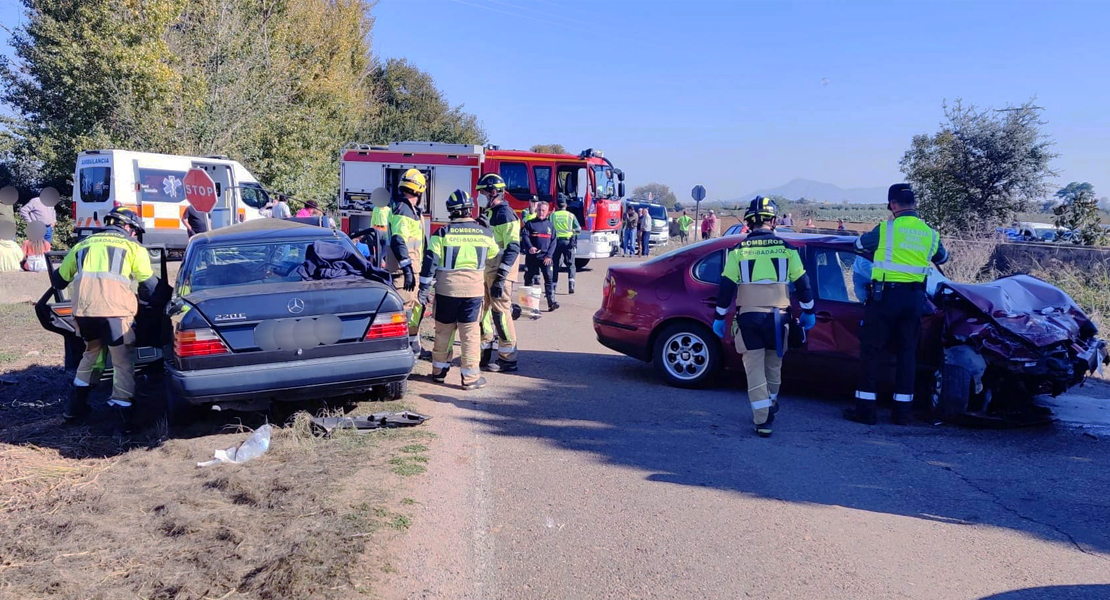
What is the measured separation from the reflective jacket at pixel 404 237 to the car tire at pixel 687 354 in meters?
2.65

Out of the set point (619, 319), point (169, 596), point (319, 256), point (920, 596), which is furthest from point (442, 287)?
point (920, 596)

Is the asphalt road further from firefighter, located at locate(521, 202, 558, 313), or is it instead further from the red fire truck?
the red fire truck

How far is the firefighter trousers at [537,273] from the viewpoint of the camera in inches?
484

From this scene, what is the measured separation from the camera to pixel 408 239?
29.0 ft

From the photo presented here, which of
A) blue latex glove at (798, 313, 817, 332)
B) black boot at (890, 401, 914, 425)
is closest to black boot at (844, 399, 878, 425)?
black boot at (890, 401, 914, 425)

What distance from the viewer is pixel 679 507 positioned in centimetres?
470

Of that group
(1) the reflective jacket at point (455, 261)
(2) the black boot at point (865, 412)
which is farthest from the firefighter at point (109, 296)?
(2) the black boot at point (865, 412)

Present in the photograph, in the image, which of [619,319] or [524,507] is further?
[619,319]

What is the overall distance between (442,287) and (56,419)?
134 inches

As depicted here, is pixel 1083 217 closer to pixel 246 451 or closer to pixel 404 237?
pixel 404 237

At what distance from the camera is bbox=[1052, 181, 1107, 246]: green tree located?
55.2 ft

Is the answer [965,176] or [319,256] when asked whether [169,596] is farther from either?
[965,176]

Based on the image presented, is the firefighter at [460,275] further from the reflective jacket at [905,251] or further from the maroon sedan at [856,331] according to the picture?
the reflective jacket at [905,251]

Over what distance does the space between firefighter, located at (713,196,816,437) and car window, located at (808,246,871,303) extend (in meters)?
0.80
